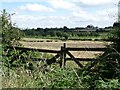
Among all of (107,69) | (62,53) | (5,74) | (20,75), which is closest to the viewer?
(20,75)

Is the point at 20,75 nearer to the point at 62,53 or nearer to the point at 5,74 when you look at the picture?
the point at 5,74

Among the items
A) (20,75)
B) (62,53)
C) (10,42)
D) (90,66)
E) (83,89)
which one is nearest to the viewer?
(83,89)

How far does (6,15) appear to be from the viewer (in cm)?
1521

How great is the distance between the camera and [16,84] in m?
5.26

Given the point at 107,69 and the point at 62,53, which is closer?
the point at 107,69

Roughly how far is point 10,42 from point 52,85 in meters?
9.90

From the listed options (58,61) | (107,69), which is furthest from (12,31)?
(107,69)

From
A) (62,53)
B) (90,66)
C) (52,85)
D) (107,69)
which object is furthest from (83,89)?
(62,53)

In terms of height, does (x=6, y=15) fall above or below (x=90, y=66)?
above

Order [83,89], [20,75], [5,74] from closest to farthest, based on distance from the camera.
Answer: [83,89]
[20,75]
[5,74]

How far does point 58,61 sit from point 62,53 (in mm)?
502

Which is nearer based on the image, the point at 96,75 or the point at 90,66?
the point at 96,75

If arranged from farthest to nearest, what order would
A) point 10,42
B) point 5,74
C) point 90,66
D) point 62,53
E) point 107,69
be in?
1. point 10,42
2. point 62,53
3. point 90,66
4. point 107,69
5. point 5,74

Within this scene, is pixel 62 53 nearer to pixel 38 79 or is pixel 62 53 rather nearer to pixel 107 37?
pixel 107 37
